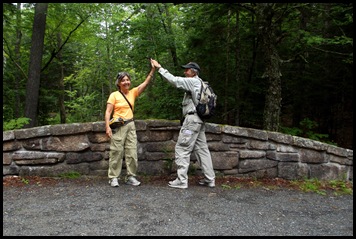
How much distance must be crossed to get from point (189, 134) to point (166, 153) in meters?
0.83

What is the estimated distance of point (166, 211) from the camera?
340 centimetres

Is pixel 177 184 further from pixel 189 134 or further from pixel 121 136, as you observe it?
pixel 121 136

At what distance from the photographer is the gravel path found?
2.94 meters

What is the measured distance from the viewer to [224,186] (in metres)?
4.50

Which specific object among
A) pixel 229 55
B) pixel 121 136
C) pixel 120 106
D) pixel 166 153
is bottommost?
pixel 166 153

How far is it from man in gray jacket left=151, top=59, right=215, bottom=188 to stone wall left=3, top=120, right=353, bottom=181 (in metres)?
0.50

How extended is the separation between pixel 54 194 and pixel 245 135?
10.4 feet

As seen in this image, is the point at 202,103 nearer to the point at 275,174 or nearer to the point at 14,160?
the point at 275,174

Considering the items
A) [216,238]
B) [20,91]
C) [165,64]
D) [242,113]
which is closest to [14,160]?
[216,238]

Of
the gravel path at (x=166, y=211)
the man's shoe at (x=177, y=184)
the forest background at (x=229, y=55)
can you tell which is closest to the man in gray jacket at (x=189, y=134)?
the man's shoe at (x=177, y=184)

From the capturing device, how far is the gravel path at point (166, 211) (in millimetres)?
2936

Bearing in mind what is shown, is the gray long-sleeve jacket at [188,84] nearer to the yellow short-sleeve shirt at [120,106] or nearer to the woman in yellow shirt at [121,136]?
the woman in yellow shirt at [121,136]

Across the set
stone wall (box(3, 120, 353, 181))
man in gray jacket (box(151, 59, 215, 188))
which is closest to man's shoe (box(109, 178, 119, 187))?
stone wall (box(3, 120, 353, 181))

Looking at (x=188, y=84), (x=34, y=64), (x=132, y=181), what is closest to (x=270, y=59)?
(x=188, y=84)
